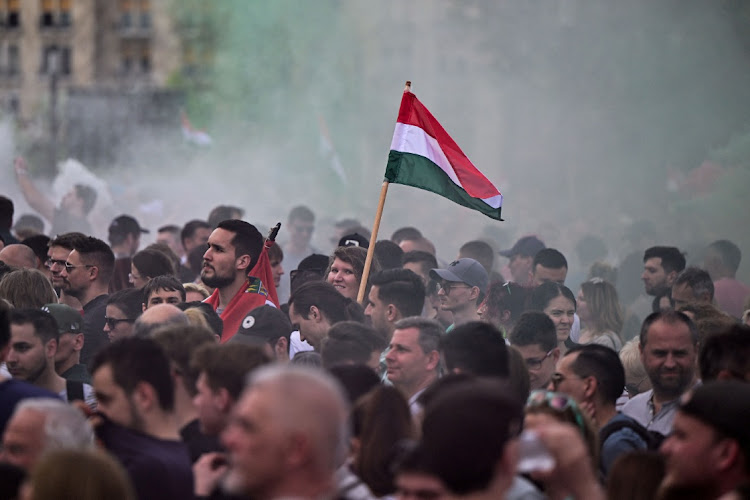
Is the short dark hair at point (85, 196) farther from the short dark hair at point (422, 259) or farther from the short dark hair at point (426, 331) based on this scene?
the short dark hair at point (426, 331)

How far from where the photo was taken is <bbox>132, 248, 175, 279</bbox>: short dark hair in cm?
891

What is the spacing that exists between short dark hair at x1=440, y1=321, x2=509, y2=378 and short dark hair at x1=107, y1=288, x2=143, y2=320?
Answer: 272cm

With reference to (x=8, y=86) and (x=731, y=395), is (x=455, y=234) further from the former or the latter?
(x=8, y=86)

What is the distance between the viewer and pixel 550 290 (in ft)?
28.2

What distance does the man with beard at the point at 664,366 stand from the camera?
597cm

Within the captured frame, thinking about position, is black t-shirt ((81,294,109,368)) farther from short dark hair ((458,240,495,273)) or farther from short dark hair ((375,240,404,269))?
short dark hair ((458,240,495,273))

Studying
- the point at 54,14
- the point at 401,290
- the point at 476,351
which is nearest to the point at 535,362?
the point at 401,290

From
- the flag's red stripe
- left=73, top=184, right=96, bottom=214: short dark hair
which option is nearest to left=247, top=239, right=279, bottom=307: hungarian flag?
the flag's red stripe

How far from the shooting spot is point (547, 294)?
8.56m

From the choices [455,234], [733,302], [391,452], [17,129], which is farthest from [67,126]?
[391,452]

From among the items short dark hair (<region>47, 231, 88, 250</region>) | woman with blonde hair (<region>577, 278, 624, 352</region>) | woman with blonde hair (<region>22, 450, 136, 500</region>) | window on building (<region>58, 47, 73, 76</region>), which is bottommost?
woman with blonde hair (<region>577, 278, 624, 352</region>)

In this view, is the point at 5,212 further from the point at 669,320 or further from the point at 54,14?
the point at 54,14

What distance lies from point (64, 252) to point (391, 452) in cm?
483

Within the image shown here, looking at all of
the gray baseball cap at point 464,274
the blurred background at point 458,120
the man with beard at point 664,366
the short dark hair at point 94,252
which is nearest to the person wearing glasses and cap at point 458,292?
the gray baseball cap at point 464,274
